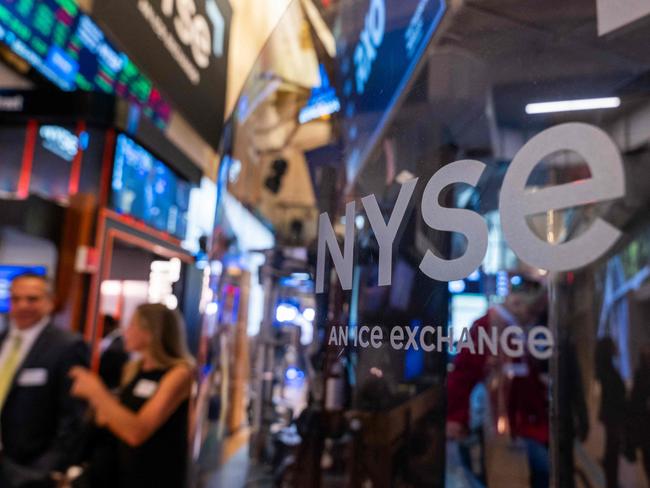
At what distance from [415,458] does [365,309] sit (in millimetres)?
161

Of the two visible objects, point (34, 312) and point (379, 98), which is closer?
point (379, 98)

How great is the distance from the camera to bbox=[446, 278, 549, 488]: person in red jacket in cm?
48

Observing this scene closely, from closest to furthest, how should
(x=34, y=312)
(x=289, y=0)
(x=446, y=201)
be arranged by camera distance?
(x=446, y=201), (x=289, y=0), (x=34, y=312)

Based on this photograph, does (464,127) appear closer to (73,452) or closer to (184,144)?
(73,452)

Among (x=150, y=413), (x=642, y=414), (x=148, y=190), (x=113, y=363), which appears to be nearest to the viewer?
(x=642, y=414)

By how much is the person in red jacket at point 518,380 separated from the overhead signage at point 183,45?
1900mm

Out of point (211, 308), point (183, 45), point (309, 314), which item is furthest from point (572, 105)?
point (183, 45)

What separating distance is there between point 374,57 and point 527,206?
334mm

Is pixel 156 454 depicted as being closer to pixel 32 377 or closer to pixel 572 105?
pixel 32 377

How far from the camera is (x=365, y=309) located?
2.08 ft

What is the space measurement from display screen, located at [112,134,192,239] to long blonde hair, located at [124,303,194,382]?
267 centimetres

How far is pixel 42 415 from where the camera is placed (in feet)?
6.88

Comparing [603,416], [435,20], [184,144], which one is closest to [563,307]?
[603,416]

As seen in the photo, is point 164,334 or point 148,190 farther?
point 148,190
